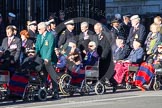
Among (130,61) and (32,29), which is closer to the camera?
(32,29)

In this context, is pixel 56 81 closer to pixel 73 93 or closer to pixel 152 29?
pixel 73 93

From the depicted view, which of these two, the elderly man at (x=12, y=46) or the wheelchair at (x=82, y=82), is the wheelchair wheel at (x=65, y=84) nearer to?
the wheelchair at (x=82, y=82)

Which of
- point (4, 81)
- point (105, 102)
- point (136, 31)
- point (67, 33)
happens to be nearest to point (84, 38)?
point (67, 33)

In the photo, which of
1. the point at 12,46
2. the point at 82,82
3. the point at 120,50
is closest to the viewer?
the point at 12,46

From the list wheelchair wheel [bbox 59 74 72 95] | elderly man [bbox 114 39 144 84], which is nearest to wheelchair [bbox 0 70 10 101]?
wheelchair wheel [bbox 59 74 72 95]

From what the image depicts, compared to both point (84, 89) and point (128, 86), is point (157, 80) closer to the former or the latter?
point (128, 86)

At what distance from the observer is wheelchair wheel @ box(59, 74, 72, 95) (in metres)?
16.8

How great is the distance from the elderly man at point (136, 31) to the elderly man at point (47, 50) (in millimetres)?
3791

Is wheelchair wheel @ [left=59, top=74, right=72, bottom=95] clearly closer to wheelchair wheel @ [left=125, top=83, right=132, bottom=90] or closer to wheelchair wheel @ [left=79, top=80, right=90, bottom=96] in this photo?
wheelchair wheel @ [left=79, top=80, right=90, bottom=96]

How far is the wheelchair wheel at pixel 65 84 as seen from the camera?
→ 55.3 feet

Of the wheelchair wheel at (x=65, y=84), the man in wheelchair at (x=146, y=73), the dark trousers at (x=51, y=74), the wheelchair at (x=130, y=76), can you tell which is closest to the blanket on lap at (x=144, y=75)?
the man in wheelchair at (x=146, y=73)

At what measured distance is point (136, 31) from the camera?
64.7 feet

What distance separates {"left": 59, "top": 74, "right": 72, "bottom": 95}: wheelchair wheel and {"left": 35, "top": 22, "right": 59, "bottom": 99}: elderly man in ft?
0.60

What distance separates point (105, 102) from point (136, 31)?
4546 mm
